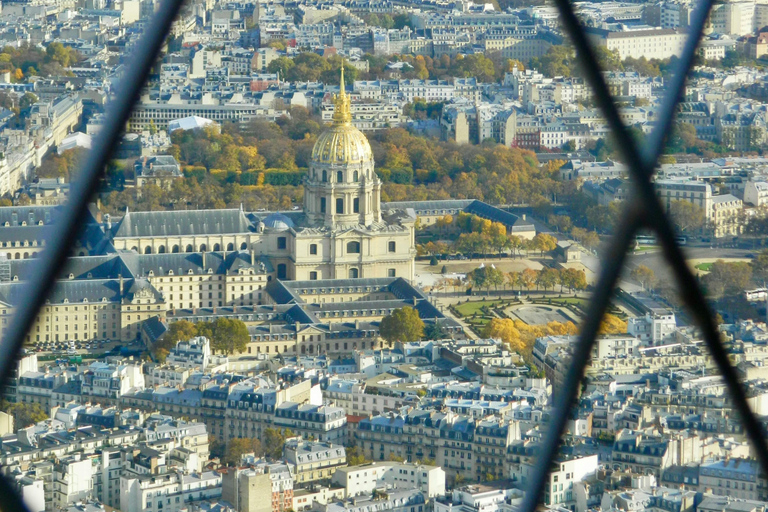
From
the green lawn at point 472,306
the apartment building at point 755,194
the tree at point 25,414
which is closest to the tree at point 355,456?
the tree at point 25,414

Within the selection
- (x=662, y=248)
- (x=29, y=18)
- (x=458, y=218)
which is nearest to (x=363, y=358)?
(x=458, y=218)

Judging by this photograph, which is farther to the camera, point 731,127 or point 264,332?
point 731,127

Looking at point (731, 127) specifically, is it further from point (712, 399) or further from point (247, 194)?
point (712, 399)

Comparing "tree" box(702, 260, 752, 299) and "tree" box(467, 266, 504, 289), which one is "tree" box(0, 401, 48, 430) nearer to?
"tree" box(467, 266, 504, 289)

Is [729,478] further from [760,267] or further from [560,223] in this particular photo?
[560,223]

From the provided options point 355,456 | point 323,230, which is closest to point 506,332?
point 323,230

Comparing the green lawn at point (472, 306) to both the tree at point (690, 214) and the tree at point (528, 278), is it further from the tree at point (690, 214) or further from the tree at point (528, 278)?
the tree at point (690, 214)

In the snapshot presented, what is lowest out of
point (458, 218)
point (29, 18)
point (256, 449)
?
point (256, 449)
